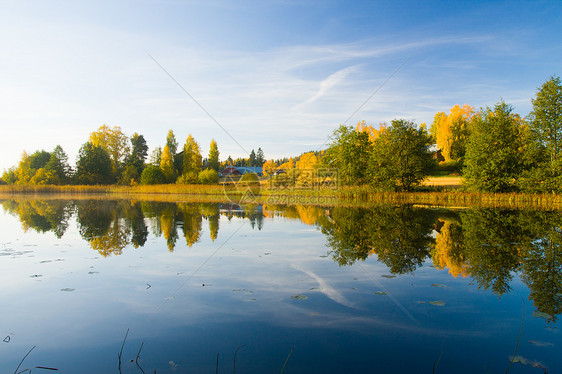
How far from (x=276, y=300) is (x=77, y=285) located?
4.14 m

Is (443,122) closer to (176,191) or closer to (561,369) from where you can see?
(176,191)

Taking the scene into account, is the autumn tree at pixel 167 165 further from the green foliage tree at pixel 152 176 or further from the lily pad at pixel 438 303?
the lily pad at pixel 438 303

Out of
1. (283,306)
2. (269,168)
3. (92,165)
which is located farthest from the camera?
(269,168)

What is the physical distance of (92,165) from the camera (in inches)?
2247

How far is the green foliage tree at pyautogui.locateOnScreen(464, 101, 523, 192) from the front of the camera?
3234cm

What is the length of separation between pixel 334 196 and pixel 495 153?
16.1 metres

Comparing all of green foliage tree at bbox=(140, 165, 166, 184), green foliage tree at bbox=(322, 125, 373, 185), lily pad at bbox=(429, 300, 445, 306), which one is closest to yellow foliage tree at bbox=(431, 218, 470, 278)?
lily pad at bbox=(429, 300, 445, 306)

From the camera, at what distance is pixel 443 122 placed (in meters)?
59.2

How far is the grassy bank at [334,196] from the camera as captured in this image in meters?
28.1

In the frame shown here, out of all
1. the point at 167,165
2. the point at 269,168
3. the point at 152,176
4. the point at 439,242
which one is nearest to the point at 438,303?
the point at 439,242

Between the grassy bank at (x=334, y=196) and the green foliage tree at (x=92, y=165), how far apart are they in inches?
225

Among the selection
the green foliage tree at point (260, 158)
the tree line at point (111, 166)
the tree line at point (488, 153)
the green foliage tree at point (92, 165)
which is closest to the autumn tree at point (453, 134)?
the tree line at point (488, 153)

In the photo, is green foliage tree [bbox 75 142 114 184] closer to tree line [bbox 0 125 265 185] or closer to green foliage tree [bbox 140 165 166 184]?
tree line [bbox 0 125 265 185]

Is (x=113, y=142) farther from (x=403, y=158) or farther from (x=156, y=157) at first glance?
(x=403, y=158)
